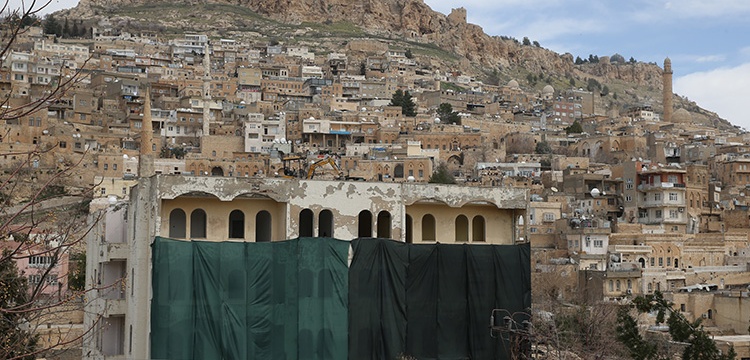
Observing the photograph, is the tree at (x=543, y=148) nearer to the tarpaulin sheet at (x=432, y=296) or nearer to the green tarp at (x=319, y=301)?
the tarpaulin sheet at (x=432, y=296)

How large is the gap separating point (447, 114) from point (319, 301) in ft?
193

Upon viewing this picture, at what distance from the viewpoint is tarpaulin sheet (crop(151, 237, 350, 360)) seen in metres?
19.5

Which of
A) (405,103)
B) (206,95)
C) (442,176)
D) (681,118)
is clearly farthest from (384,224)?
(681,118)

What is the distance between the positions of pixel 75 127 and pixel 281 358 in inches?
1711

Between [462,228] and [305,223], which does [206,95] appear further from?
[305,223]

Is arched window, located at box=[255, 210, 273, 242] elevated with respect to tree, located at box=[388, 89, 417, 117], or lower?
lower

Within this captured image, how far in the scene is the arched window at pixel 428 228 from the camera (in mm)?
23203

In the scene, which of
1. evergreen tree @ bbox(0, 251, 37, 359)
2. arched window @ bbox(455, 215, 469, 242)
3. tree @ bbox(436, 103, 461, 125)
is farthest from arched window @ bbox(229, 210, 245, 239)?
tree @ bbox(436, 103, 461, 125)

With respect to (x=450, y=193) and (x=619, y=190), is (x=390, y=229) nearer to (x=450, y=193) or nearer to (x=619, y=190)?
(x=450, y=193)

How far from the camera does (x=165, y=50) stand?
92.5 m

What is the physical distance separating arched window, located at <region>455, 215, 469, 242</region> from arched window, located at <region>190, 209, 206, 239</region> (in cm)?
642

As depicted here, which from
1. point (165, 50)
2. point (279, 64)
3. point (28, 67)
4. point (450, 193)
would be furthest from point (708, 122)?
point (450, 193)

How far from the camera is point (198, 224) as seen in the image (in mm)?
21125

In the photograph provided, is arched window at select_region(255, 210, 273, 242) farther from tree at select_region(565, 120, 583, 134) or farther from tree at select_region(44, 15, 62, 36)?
tree at select_region(44, 15, 62, 36)
